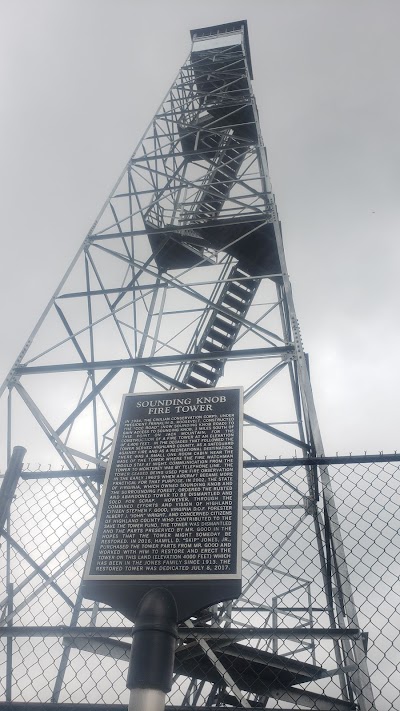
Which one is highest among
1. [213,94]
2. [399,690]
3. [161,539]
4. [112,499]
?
[213,94]

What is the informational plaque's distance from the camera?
10.5 ft

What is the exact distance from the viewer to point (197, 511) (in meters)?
3.59

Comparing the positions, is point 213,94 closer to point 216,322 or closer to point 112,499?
point 216,322

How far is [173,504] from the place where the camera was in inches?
145

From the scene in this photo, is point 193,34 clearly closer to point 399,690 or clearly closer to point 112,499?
point 112,499

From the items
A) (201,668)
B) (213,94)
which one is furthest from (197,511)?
(213,94)

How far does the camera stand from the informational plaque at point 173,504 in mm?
3199

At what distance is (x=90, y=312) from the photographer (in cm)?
904

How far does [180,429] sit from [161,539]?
3.19 feet

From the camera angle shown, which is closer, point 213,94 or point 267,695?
point 267,695

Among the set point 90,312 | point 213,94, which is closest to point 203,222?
point 90,312

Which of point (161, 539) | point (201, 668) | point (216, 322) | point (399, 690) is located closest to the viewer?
point (399, 690)

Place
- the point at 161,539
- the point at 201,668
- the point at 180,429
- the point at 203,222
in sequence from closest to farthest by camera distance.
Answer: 1. the point at 161,539
2. the point at 180,429
3. the point at 201,668
4. the point at 203,222

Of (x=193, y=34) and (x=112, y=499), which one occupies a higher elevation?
(x=193, y=34)
